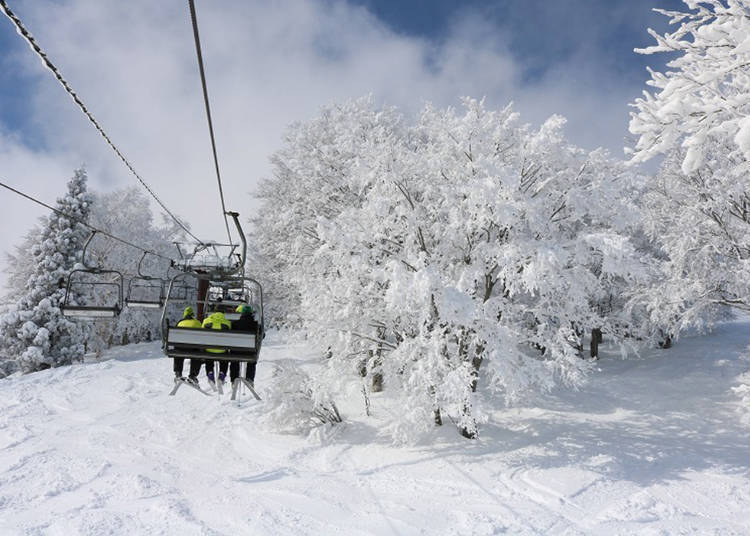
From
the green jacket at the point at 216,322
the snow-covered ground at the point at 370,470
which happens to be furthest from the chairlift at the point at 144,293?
the snow-covered ground at the point at 370,470

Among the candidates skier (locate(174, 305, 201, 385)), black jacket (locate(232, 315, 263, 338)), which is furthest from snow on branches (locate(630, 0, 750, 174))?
skier (locate(174, 305, 201, 385))

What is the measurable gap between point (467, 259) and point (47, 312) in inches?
911

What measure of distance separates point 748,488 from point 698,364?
12272mm

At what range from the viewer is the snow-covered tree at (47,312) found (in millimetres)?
22047

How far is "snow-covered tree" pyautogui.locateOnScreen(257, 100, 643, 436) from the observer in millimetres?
9328

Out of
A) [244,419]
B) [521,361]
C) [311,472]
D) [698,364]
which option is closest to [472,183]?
[521,361]

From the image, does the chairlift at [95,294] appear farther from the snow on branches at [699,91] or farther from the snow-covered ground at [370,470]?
the snow on branches at [699,91]

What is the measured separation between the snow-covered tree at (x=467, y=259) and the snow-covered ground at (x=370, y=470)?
160cm

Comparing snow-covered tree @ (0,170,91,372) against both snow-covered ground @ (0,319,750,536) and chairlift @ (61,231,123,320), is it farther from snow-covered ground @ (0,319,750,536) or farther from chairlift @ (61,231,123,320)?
snow-covered ground @ (0,319,750,536)

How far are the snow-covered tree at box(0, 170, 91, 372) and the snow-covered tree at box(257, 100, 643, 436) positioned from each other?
18.3 m

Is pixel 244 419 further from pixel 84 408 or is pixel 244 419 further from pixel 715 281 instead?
pixel 715 281

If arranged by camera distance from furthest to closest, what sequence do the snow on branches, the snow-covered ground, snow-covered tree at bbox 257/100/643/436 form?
snow-covered tree at bbox 257/100/643/436 < the snow-covered ground < the snow on branches

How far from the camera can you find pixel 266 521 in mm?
8211

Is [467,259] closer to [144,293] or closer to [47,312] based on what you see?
[47,312]
